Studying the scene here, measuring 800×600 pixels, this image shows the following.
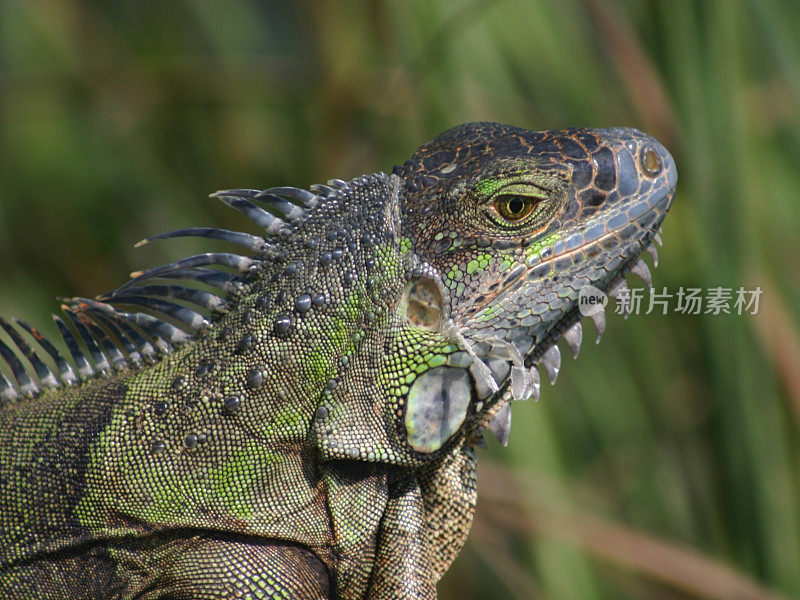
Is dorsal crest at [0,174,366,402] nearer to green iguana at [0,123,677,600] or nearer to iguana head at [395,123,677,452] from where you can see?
green iguana at [0,123,677,600]

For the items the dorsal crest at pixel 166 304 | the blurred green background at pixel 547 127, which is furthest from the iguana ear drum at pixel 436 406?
the blurred green background at pixel 547 127

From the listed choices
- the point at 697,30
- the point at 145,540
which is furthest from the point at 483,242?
the point at 697,30


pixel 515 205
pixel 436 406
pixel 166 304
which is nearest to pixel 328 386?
pixel 436 406

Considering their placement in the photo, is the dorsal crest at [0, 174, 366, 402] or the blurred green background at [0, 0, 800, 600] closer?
the dorsal crest at [0, 174, 366, 402]

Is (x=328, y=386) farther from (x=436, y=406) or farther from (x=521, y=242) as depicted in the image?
(x=521, y=242)

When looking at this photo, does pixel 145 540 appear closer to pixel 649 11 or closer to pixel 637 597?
pixel 649 11

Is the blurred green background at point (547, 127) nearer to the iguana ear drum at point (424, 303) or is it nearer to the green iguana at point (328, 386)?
the green iguana at point (328, 386)

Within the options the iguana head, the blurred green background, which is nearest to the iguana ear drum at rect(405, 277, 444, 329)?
the iguana head
